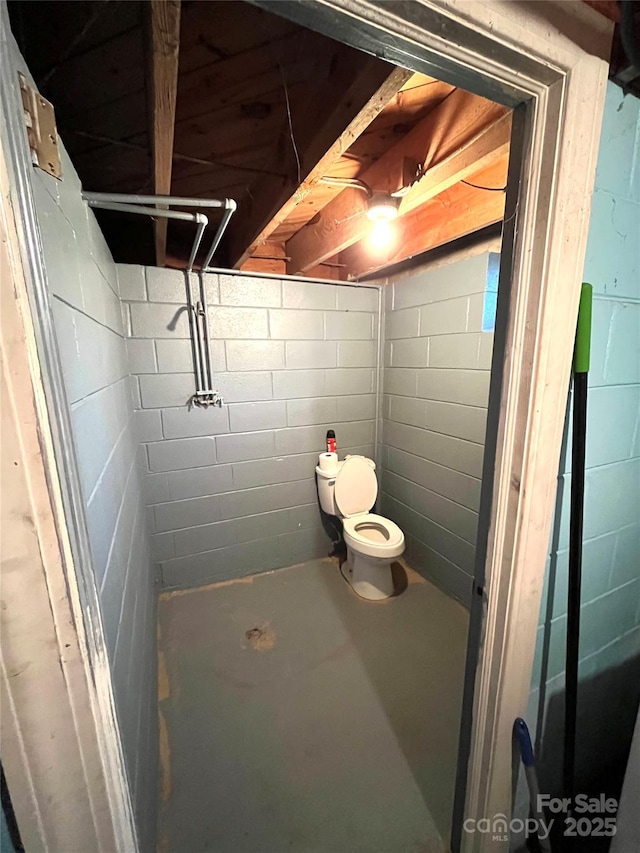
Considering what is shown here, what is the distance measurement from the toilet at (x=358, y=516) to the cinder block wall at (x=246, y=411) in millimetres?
147

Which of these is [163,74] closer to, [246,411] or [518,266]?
[518,266]

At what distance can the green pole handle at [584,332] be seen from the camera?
698 millimetres

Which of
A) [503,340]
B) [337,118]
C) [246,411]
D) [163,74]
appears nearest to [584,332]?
[503,340]

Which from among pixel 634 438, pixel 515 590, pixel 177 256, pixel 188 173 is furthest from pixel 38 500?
pixel 177 256

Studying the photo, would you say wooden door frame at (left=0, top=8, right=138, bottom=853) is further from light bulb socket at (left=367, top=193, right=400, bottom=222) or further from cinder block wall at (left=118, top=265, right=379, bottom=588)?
cinder block wall at (left=118, top=265, right=379, bottom=588)

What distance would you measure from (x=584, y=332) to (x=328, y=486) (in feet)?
6.07

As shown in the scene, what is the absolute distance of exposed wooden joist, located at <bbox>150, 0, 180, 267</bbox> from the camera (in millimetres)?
579

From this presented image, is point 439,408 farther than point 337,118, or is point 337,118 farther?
point 439,408

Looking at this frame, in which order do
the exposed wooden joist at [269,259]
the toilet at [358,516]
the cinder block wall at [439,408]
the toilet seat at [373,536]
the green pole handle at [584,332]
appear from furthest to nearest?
1. the exposed wooden joist at [269,259]
2. the toilet at [358,516]
3. the toilet seat at [373,536]
4. the cinder block wall at [439,408]
5. the green pole handle at [584,332]

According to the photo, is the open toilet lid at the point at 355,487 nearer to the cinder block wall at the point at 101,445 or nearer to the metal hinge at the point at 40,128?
the cinder block wall at the point at 101,445

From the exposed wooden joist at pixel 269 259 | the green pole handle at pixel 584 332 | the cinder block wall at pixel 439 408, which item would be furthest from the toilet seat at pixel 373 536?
the exposed wooden joist at pixel 269 259

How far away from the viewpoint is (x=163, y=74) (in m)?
0.69

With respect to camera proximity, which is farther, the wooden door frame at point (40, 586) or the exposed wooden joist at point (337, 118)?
the exposed wooden joist at point (337, 118)

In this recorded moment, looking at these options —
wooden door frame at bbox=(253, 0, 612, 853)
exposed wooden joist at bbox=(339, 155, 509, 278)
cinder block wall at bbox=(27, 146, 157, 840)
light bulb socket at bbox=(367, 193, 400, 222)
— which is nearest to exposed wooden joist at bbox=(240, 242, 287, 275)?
exposed wooden joist at bbox=(339, 155, 509, 278)
